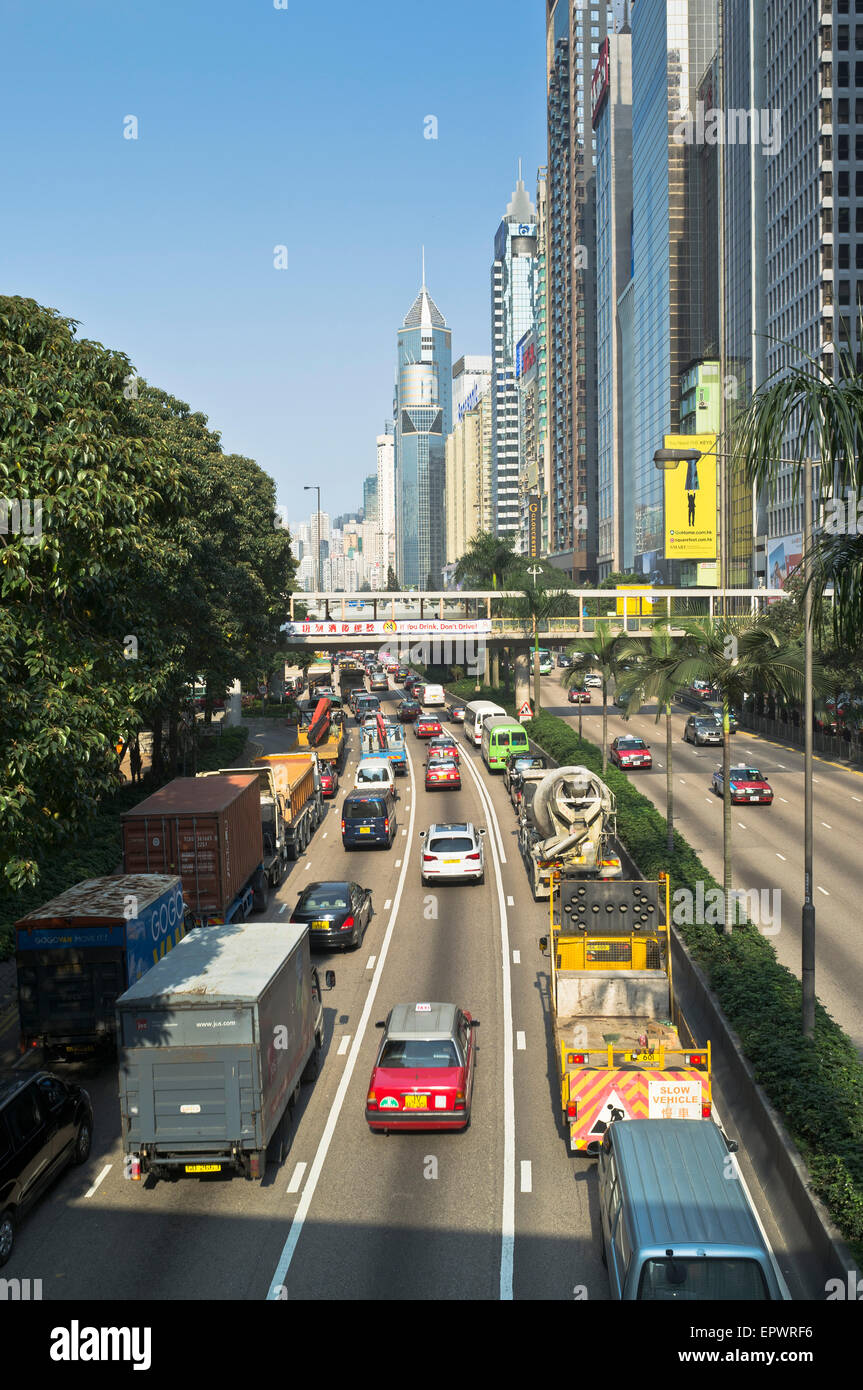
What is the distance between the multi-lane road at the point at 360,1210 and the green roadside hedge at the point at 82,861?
4256 millimetres

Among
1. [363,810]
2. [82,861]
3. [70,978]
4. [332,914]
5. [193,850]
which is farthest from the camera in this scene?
[363,810]

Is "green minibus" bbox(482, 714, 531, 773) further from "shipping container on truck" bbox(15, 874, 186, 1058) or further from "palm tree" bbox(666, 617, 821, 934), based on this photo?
"shipping container on truck" bbox(15, 874, 186, 1058)

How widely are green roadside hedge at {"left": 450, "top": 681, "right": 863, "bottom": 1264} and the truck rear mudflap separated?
47.4 inches

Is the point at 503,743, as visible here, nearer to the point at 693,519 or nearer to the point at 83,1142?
the point at 83,1142

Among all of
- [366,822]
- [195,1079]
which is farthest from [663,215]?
[195,1079]

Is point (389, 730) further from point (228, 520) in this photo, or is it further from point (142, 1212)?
point (142, 1212)

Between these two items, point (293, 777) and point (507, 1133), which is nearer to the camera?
point (507, 1133)

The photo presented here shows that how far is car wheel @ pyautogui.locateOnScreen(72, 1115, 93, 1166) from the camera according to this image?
15531mm

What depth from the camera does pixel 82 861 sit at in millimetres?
31547

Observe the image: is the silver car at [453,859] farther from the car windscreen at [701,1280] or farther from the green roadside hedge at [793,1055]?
the car windscreen at [701,1280]

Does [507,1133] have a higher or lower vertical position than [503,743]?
lower

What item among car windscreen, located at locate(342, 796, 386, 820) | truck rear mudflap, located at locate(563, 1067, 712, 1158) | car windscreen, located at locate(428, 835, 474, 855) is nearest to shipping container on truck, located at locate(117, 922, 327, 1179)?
truck rear mudflap, located at locate(563, 1067, 712, 1158)

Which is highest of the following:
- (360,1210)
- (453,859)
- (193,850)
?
(193,850)

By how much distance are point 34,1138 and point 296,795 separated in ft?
78.4
